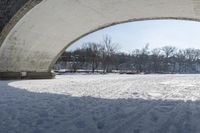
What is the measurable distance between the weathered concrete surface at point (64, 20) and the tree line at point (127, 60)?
20.3 meters

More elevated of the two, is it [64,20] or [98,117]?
[64,20]

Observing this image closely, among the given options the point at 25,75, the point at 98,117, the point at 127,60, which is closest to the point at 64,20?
the point at 25,75

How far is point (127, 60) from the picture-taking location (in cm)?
5797

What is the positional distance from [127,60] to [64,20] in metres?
43.7

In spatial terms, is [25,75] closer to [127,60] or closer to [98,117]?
[98,117]

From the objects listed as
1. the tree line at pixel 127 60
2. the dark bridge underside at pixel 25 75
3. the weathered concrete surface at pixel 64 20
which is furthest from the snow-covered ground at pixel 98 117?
the tree line at pixel 127 60

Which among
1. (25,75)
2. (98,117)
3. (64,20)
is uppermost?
(64,20)

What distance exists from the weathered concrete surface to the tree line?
20.3 meters

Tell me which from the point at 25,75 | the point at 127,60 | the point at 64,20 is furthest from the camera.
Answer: the point at 127,60

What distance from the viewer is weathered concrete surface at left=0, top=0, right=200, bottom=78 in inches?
496

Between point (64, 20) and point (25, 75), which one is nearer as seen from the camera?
point (64, 20)

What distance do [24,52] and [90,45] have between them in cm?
3325

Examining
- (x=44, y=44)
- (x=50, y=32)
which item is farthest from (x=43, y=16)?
(x=44, y=44)

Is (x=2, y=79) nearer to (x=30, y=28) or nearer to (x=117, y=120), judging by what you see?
(x=30, y=28)
